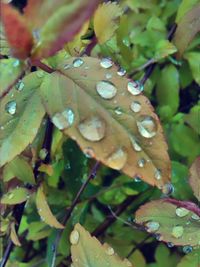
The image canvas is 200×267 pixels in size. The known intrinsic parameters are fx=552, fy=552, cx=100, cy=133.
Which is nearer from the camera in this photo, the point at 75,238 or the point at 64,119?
the point at 64,119

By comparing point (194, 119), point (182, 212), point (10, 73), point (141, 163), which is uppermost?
point (10, 73)

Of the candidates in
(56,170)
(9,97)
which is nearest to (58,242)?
(56,170)

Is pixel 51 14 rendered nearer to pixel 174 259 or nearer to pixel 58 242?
pixel 58 242

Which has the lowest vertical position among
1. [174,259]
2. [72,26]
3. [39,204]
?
[174,259]

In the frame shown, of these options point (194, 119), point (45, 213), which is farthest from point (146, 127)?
point (194, 119)

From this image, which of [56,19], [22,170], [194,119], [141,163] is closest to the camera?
[56,19]

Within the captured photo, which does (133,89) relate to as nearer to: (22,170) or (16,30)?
(16,30)

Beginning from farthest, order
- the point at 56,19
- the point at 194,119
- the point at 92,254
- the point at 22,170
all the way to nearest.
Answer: the point at 194,119
the point at 22,170
the point at 92,254
the point at 56,19
